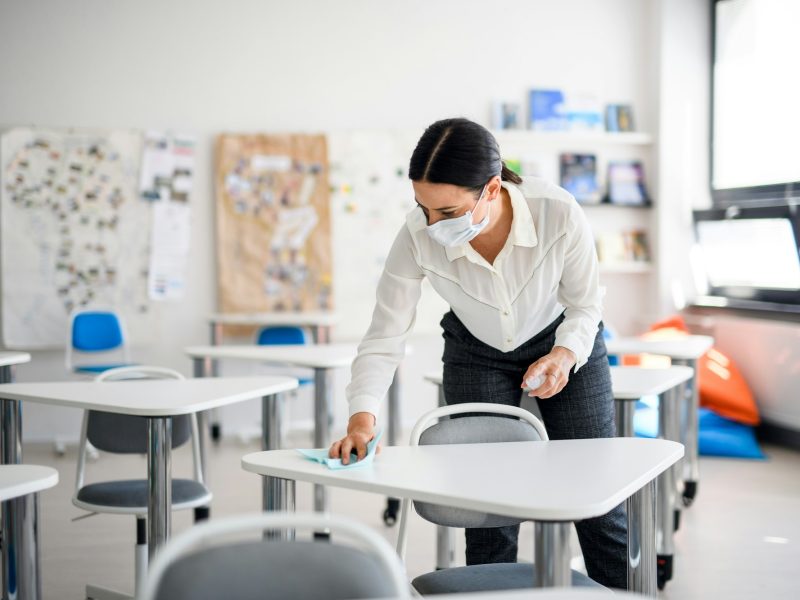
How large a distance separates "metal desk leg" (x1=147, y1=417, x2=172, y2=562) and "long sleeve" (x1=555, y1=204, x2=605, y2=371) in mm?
1067

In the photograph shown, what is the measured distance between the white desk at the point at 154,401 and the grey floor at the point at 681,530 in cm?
68

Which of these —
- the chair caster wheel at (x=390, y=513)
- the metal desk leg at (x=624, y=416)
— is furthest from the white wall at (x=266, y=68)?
the metal desk leg at (x=624, y=416)

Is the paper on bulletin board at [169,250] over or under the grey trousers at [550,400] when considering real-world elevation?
over

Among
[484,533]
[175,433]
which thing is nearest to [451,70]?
[175,433]

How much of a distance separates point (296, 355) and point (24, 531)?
6.00 ft

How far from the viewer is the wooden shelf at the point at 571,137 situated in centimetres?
583

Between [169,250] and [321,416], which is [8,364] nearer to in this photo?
[321,416]

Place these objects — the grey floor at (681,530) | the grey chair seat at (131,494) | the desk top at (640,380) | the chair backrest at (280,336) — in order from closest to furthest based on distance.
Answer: the grey chair seat at (131,494)
the desk top at (640,380)
the grey floor at (681,530)
the chair backrest at (280,336)

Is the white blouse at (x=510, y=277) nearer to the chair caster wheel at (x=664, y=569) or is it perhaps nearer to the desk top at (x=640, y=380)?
the desk top at (x=640, y=380)

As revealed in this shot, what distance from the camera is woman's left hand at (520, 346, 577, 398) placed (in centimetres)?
200

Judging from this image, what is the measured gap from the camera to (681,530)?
3.67 meters

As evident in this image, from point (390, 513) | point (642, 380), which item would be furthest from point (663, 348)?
point (390, 513)

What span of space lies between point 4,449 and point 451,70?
13.1 feet

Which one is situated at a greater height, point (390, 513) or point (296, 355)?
point (296, 355)
